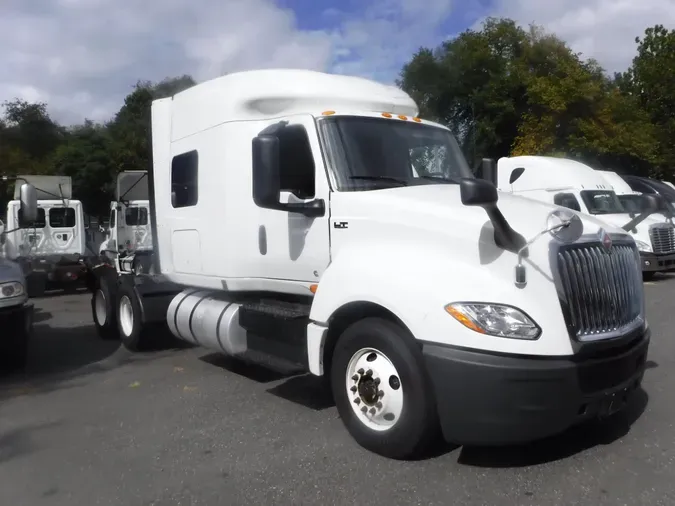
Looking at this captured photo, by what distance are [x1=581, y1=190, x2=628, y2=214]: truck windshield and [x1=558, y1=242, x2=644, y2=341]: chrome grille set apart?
11.4 meters

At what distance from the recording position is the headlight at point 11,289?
24.3 ft

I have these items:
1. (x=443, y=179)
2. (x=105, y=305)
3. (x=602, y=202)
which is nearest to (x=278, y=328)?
(x=443, y=179)

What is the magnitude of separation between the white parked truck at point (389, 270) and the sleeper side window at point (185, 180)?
0.09 feet

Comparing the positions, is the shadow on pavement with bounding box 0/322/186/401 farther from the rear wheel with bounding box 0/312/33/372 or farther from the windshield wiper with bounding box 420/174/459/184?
the windshield wiper with bounding box 420/174/459/184

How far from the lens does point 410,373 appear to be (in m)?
4.54

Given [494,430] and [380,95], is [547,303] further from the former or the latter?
[380,95]

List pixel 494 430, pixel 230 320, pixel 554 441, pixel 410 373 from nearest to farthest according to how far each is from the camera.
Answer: pixel 494 430, pixel 410 373, pixel 554 441, pixel 230 320

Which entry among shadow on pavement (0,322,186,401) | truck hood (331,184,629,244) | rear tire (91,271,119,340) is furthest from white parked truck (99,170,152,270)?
truck hood (331,184,629,244)

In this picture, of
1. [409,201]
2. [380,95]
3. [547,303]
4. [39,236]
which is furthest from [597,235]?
[39,236]

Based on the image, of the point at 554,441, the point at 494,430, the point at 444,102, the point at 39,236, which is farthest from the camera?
the point at 444,102

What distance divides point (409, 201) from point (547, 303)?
4.34 feet

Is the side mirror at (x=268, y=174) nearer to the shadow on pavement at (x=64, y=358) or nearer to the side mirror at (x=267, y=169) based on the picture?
the side mirror at (x=267, y=169)

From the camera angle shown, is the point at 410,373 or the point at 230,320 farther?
the point at 230,320

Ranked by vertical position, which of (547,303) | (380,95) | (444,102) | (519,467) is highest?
(444,102)
